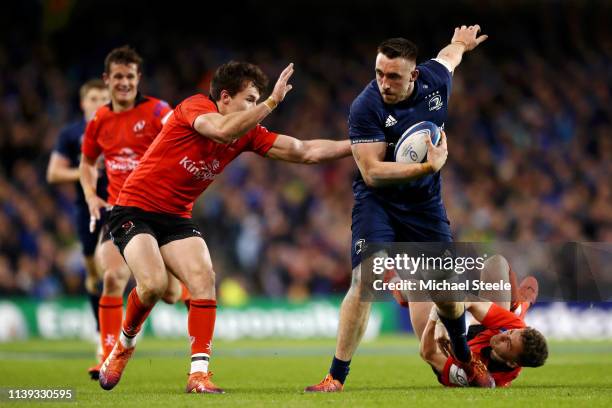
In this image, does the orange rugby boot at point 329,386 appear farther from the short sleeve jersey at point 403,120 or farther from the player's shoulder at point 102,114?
the player's shoulder at point 102,114

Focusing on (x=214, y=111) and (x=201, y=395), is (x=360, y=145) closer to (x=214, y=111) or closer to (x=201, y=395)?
(x=214, y=111)

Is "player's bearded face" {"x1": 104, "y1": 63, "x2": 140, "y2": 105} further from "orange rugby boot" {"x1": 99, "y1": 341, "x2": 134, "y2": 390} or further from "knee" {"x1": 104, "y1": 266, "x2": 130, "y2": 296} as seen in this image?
"orange rugby boot" {"x1": 99, "y1": 341, "x2": 134, "y2": 390}

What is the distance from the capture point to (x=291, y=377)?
9984 millimetres

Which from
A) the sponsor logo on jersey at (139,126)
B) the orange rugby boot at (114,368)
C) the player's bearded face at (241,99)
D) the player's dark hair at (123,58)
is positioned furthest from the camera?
the sponsor logo on jersey at (139,126)

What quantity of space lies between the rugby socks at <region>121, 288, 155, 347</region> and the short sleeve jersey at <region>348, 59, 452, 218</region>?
192 centimetres

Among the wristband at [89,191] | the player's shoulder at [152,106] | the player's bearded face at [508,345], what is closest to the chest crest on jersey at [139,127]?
the player's shoulder at [152,106]

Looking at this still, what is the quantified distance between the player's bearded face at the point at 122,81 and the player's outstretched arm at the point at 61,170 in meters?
1.58

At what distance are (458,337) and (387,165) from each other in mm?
1435

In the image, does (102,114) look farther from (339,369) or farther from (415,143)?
(339,369)

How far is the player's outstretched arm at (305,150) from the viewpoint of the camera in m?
8.37

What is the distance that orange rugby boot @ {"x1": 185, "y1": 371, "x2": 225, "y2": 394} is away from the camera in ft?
25.2

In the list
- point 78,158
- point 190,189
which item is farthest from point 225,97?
point 78,158

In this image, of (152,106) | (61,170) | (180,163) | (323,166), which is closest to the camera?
(180,163)

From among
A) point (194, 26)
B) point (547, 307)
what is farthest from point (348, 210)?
point (194, 26)
